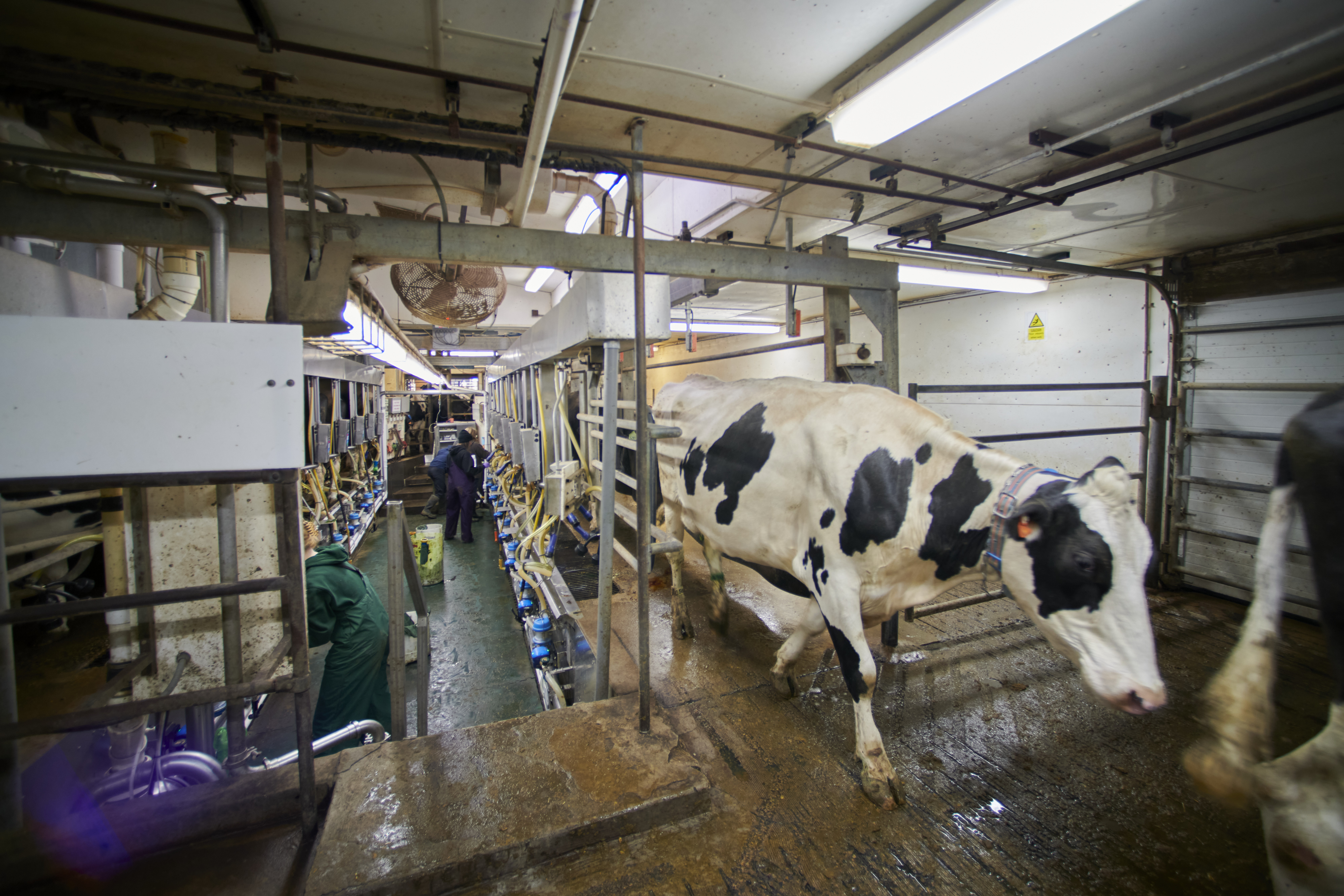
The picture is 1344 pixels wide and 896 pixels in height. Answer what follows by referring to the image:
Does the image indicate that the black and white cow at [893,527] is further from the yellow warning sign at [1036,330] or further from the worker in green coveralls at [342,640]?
the yellow warning sign at [1036,330]

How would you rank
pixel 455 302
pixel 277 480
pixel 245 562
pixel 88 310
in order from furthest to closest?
1. pixel 455 302
2. pixel 245 562
3. pixel 88 310
4. pixel 277 480

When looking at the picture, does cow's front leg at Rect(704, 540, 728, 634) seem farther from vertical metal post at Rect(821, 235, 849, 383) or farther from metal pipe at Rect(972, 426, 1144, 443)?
metal pipe at Rect(972, 426, 1144, 443)

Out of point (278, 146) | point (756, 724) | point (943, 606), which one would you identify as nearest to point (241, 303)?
point (278, 146)

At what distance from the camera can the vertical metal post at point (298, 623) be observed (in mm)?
1684

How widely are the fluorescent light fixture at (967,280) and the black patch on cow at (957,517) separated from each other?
93.5 inches

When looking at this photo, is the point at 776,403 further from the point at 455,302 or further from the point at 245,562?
the point at 245,562

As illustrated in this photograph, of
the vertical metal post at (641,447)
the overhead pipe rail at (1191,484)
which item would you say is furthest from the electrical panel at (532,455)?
the overhead pipe rail at (1191,484)

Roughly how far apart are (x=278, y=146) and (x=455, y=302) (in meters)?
2.10

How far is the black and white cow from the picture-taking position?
1.79 metres

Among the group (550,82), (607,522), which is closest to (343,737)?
(607,522)

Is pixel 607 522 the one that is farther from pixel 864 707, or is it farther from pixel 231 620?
pixel 231 620

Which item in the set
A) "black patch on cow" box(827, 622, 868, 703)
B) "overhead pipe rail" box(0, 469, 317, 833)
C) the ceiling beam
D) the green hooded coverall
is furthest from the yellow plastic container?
"black patch on cow" box(827, 622, 868, 703)

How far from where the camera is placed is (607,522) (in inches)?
101

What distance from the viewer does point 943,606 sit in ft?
11.8
